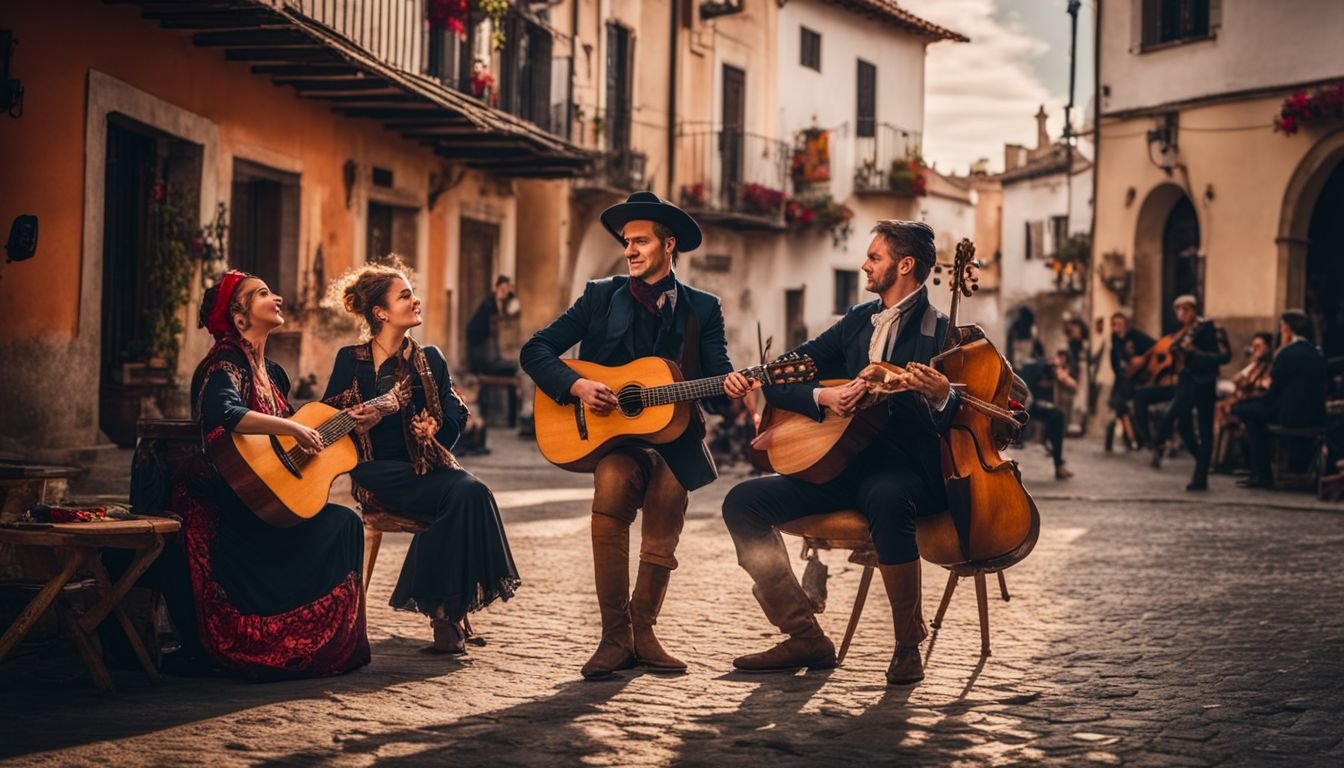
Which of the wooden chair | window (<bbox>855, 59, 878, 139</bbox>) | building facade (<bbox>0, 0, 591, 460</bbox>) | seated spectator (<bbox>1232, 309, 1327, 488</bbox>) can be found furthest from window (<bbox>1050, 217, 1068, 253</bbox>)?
the wooden chair

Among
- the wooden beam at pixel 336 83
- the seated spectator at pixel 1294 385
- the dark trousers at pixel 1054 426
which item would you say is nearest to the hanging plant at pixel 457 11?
the wooden beam at pixel 336 83

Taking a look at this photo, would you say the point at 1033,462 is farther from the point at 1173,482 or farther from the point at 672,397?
the point at 672,397

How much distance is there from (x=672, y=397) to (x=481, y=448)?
11.6 meters

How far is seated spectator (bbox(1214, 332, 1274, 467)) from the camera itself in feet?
56.1

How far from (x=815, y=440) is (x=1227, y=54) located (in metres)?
18.9

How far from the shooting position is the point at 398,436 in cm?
716

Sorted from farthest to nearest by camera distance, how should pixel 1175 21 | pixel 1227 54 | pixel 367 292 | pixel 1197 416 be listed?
pixel 1175 21, pixel 1227 54, pixel 1197 416, pixel 367 292

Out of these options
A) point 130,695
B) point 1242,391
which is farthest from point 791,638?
point 1242,391

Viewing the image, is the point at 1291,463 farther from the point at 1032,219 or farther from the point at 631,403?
the point at 1032,219

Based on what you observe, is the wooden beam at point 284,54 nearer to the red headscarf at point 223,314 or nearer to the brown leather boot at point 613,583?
the red headscarf at point 223,314

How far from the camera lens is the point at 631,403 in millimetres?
6523

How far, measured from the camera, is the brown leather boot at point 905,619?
625 cm

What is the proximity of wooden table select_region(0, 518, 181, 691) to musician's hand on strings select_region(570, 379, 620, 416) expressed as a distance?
4.84 feet

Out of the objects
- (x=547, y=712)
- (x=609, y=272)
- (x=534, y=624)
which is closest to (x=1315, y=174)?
(x=609, y=272)
